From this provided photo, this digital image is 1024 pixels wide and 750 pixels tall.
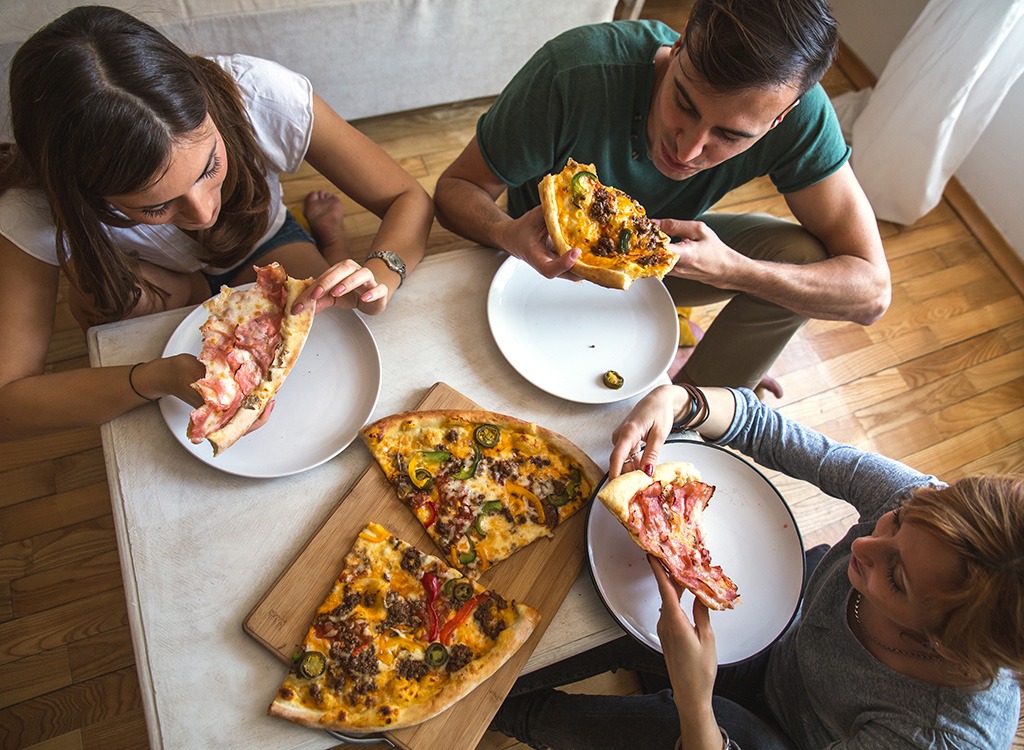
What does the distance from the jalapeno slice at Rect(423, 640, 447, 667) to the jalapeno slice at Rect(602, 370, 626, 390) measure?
889mm

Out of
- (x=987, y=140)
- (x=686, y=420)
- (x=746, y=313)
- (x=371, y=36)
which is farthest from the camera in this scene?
(x=987, y=140)

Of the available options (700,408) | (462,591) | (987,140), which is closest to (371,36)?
(700,408)

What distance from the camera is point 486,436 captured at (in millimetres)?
2006

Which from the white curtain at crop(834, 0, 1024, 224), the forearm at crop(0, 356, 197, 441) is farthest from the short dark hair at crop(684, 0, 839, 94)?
the white curtain at crop(834, 0, 1024, 224)

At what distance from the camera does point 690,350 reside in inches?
148

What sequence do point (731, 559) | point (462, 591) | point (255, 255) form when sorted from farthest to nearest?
1. point (255, 255)
2. point (731, 559)
3. point (462, 591)

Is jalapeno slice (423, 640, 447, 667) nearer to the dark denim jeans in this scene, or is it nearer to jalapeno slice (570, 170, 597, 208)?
the dark denim jeans

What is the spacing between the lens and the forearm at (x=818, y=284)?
2359 mm

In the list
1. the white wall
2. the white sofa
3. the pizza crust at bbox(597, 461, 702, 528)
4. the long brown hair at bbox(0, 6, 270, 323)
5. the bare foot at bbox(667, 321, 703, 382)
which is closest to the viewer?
the long brown hair at bbox(0, 6, 270, 323)

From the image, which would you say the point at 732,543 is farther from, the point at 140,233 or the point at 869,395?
the point at 869,395

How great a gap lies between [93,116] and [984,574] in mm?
2244

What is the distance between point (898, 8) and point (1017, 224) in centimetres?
159

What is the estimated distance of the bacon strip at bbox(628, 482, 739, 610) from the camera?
1783 mm

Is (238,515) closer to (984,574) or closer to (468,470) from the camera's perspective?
(468,470)
